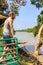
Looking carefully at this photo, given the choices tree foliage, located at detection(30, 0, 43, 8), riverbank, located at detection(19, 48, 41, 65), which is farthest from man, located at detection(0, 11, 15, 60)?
tree foliage, located at detection(30, 0, 43, 8)

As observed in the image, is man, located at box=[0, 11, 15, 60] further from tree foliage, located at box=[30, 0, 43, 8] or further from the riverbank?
tree foliage, located at box=[30, 0, 43, 8]

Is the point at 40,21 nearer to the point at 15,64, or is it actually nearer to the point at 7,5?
the point at 7,5

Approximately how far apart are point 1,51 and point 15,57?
51cm

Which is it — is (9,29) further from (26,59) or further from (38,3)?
(38,3)

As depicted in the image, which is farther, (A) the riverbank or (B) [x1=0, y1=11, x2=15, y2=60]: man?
(A) the riverbank

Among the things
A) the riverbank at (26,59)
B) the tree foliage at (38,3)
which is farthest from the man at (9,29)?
the tree foliage at (38,3)

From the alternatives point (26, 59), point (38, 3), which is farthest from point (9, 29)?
point (38, 3)

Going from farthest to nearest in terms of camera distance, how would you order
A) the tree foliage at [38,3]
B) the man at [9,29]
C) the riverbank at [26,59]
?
the tree foliage at [38,3], the riverbank at [26,59], the man at [9,29]

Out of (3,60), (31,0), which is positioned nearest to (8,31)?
(3,60)

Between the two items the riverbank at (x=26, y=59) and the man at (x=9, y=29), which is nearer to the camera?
the man at (x=9, y=29)

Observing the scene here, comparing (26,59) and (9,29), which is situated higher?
(9,29)

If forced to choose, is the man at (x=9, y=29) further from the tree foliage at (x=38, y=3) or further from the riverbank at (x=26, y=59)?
the tree foliage at (x=38, y=3)

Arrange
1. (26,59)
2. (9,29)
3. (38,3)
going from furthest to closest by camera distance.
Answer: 1. (38,3)
2. (26,59)
3. (9,29)

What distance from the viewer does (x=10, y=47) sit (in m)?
8.84
